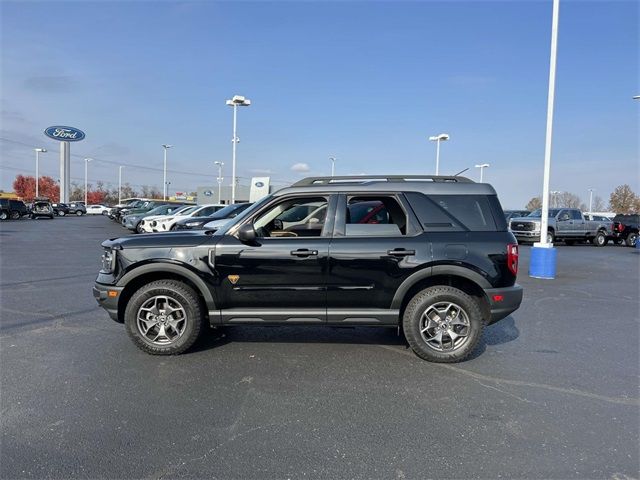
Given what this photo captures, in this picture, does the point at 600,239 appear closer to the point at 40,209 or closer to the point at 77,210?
the point at 40,209

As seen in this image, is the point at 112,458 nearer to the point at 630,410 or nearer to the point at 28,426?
the point at 28,426

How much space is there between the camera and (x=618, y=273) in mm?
11766

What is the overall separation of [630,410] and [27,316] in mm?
7359

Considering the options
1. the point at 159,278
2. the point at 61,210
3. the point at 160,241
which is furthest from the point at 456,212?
the point at 61,210

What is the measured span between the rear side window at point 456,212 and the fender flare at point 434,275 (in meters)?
0.43

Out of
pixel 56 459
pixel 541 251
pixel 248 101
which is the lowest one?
pixel 56 459

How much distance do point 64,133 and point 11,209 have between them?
3590 centimetres

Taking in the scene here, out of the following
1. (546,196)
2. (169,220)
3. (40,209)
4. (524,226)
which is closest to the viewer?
(546,196)

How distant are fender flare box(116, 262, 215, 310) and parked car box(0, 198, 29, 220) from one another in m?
39.8

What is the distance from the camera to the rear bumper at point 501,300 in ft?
14.8

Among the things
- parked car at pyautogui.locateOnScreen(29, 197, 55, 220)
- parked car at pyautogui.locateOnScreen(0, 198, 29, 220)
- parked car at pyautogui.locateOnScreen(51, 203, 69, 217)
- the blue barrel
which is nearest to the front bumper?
the blue barrel

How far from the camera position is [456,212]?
4.61m

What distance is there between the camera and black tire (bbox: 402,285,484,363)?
4480mm

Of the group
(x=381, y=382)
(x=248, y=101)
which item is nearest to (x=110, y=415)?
(x=381, y=382)
